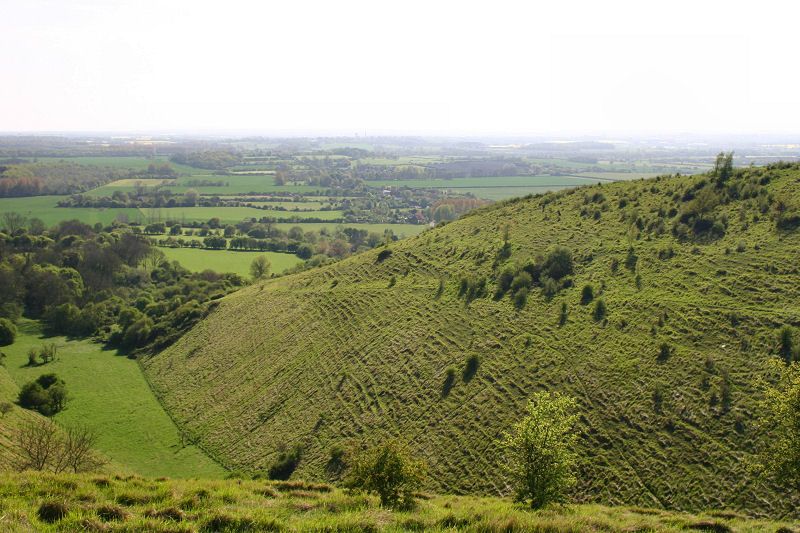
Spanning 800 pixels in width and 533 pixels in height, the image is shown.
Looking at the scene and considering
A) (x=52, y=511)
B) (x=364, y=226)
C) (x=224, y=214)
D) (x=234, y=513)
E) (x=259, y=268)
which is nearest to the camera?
(x=52, y=511)

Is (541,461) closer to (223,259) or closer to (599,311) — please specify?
(599,311)

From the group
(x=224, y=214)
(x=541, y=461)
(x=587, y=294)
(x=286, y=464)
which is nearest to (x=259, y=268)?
(x=286, y=464)

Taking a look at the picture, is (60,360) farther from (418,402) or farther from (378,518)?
(378,518)

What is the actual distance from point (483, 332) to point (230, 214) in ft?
457

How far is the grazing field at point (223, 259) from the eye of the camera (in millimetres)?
107875

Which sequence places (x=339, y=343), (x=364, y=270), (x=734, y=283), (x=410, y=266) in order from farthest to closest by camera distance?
(x=364, y=270), (x=410, y=266), (x=339, y=343), (x=734, y=283)

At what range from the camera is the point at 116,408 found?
5328 centimetres

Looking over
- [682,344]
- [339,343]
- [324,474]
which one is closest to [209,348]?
[339,343]

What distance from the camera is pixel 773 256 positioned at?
3841cm

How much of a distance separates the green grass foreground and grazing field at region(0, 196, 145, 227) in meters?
153

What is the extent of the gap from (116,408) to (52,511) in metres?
46.4

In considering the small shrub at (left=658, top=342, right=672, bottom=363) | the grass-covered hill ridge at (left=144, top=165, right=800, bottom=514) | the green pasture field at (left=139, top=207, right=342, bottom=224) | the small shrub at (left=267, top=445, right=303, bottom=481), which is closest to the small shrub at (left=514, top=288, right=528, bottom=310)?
the grass-covered hill ridge at (left=144, top=165, right=800, bottom=514)

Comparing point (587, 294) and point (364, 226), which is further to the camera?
point (364, 226)

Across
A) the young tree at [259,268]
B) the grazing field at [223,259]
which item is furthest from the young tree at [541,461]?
the grazing field at [223,259]
